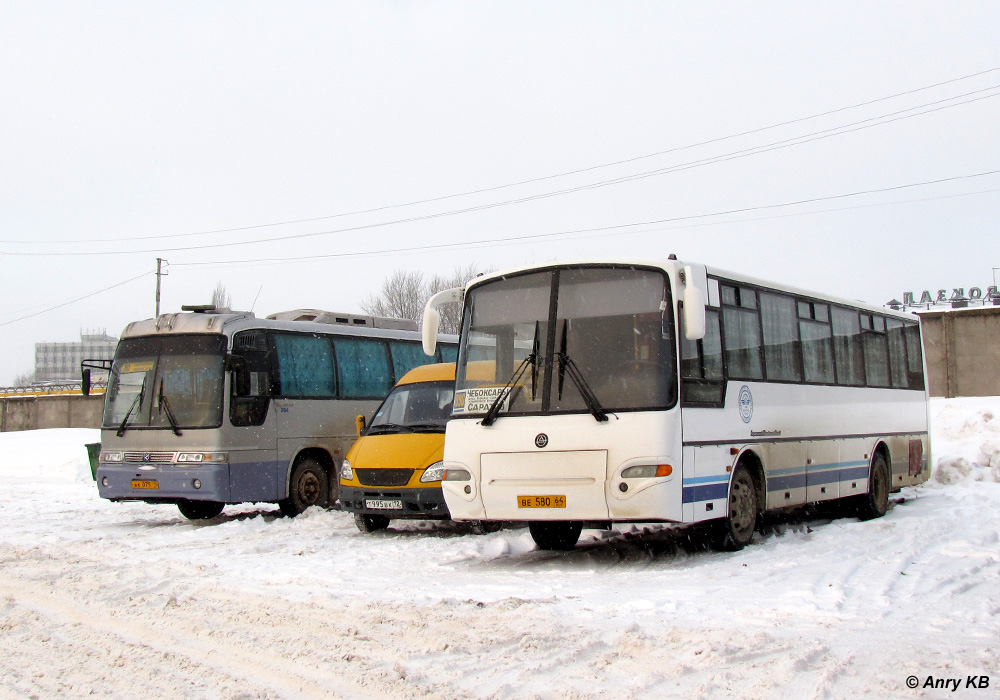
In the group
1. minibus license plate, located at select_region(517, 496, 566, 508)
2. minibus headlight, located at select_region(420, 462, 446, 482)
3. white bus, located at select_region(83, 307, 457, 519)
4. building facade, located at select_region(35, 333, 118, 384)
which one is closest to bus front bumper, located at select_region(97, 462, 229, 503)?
white bus, located at select_region(83, 307, 457, 519)

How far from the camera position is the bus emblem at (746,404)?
10691 millimetres

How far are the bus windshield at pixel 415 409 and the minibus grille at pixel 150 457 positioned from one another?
3152 mm

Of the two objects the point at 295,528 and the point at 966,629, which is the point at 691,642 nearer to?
the point at 966,629

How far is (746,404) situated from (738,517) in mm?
1233

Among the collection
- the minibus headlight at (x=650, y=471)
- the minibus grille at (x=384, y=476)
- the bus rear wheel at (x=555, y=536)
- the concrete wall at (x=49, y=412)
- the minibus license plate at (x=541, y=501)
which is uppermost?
the concrete wall at (x=49, y=412)

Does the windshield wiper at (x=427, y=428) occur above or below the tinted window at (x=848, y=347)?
below

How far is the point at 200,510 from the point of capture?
16.2 metres

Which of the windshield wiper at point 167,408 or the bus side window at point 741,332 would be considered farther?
the windshield wiper at point 167,408

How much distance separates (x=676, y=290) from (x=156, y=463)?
28.7 ft

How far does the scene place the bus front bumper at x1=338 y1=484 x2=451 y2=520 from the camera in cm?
1209

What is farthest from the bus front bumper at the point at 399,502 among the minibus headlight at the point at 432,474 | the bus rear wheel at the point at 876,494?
the bus rear wheel at the point at 876,494

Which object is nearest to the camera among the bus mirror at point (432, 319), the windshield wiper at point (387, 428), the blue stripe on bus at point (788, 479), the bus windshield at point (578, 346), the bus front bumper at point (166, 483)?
the bus windshield at point (578, 346)

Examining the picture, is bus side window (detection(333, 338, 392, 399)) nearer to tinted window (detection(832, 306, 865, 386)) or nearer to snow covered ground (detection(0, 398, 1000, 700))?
snow covered ground (detection(0, 398, 1000, 700))

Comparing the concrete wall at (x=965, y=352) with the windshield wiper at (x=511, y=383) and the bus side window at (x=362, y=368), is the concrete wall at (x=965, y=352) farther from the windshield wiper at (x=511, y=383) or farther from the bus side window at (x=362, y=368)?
the windshield wiper at (x=511, y=383)
